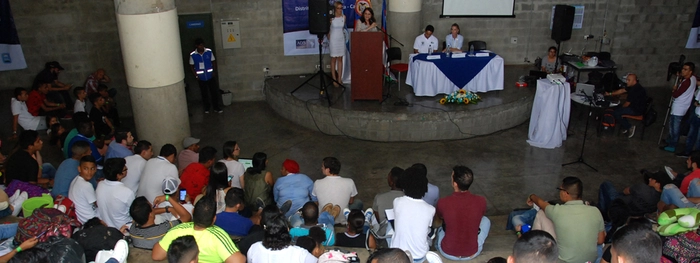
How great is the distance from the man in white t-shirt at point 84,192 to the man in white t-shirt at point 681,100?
7.76 m

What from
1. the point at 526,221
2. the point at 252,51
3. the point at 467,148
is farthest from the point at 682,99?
the point at 252,51

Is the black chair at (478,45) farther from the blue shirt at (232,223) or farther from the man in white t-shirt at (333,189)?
the blue shirt at (232,223)

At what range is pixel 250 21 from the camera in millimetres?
10625

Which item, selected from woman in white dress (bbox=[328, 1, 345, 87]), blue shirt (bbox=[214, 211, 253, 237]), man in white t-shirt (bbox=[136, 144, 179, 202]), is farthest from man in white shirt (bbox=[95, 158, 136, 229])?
woman in white dress (bbox=[328, 1, 345, 87])

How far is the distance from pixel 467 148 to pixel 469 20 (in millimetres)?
3756

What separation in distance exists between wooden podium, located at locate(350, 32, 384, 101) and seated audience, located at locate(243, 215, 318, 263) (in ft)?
16.7

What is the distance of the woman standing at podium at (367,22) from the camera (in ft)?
31.4

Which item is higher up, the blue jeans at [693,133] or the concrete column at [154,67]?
the concrete column at [154,67]

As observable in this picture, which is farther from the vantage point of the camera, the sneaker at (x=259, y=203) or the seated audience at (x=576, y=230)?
the sneaker at (x=259, y=203)

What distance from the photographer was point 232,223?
16.0 ft

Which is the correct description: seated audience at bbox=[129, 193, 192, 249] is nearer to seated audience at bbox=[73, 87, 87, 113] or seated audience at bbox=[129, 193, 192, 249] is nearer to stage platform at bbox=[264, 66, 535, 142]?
seated audience at bbox=[73, 87, 87, 113]

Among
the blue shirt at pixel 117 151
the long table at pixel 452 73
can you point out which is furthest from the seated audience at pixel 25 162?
the long table at pixel 452 73

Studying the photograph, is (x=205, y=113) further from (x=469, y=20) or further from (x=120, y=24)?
(x=469, y=20)

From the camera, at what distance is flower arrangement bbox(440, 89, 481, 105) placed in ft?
29.9
